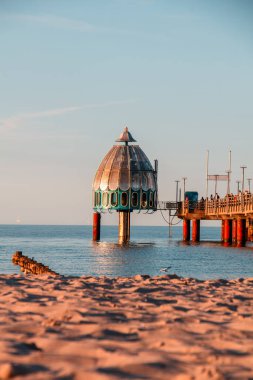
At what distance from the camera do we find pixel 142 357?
7.13 metres

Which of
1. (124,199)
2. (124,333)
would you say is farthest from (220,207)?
(124,333)

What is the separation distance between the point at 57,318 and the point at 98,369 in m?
2.41

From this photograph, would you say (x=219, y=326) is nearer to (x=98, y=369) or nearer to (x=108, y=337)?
(x=108, y=337)

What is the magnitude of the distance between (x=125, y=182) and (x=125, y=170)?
110cm

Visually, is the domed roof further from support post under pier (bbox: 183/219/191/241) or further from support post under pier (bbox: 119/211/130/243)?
support post under pier (bbox: 183/219/191/241)

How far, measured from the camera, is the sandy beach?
675 cm

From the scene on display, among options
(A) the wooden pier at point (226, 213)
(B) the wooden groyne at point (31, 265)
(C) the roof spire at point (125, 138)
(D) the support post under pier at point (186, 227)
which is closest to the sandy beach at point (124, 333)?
(B) the wooden groyne at point (31, 265)

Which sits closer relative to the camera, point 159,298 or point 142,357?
point 142,357

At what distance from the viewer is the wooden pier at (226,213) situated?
60.2m

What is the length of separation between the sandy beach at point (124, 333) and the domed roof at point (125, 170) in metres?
57.5

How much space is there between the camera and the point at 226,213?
6475 centimetres

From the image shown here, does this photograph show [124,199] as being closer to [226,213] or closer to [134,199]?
[134,199]

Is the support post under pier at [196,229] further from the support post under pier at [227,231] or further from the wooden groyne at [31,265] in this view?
the wooden groyne at [31,265]

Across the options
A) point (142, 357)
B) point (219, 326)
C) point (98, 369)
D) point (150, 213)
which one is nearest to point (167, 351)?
point (142, 357)
